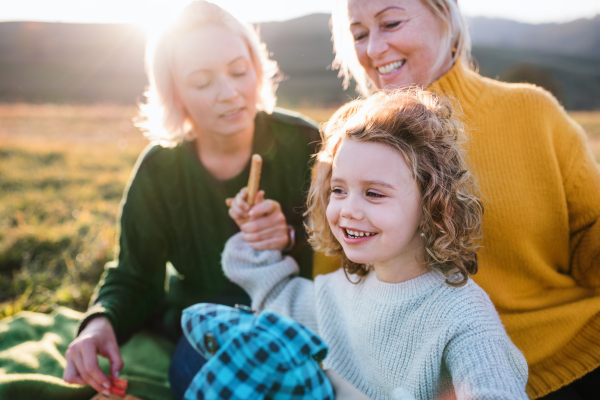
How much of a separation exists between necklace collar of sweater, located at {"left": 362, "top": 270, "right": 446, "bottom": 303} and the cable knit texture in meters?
0.44

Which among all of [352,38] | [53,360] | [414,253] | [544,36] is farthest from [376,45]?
[544,36]

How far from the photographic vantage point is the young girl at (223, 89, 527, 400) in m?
1.20

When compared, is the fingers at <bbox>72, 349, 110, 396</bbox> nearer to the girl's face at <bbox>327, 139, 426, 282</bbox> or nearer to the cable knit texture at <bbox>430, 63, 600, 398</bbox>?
the girl's face at <bbox>327, 139, 426, 282</bbox>

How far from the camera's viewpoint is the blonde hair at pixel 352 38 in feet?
5.55

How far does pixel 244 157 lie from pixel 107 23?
35819mm

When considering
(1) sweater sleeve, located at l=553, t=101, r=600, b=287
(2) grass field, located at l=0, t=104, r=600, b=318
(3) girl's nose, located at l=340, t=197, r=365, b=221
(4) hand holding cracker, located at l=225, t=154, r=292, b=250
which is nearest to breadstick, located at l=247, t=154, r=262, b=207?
(4) hand holding cracker, located at l=225, t=154, r=292, b=250

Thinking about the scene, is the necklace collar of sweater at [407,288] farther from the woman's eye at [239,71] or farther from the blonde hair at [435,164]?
the woman's eye at [239,71]

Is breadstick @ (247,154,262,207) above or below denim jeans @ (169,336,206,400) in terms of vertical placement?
above

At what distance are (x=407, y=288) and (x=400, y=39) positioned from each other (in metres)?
0.98

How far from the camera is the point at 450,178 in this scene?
1312 mm

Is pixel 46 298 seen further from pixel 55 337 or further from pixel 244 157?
pixel 244 157

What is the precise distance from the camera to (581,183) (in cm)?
164

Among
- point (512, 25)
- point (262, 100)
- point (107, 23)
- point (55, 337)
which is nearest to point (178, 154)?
point (262, 100)

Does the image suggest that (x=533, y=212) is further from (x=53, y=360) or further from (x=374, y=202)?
(x=53, y=360)
